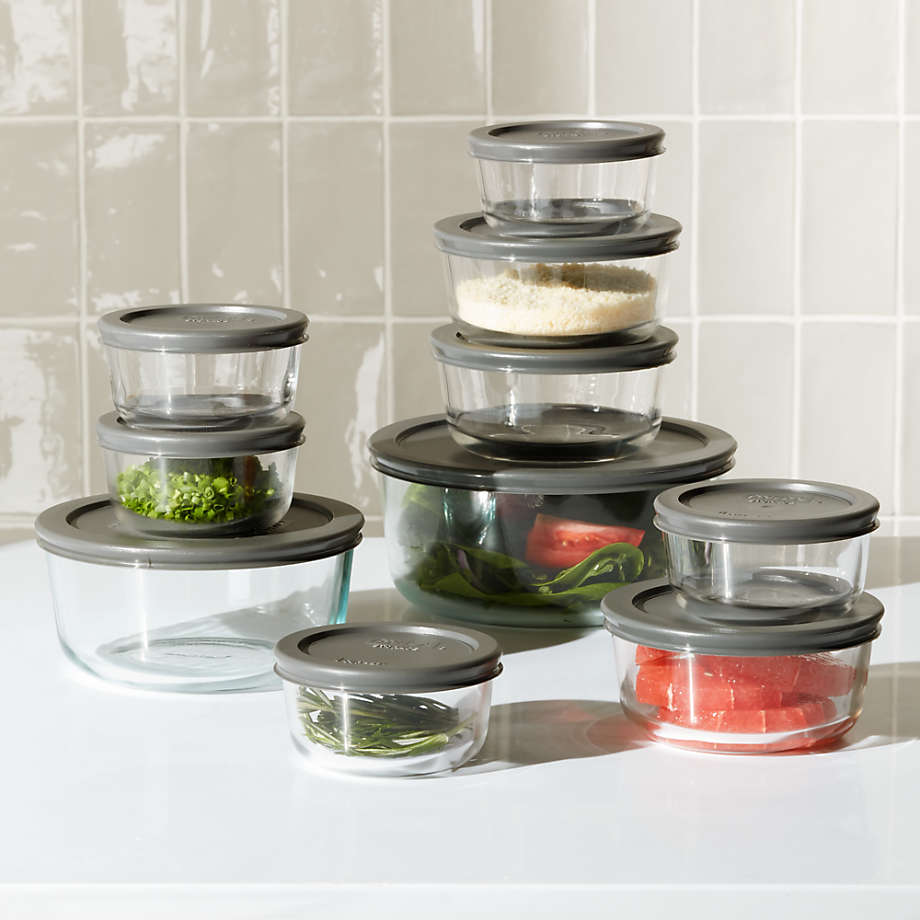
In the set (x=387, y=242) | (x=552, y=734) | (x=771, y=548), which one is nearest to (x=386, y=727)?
(x=552, y=734)

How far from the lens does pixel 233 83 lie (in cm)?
172

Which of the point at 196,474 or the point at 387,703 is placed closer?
the point at 387,703

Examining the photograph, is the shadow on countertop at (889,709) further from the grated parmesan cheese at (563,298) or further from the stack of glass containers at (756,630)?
the grated parmesan cheese at (563,298)

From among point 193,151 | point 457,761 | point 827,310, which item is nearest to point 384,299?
point 193,151

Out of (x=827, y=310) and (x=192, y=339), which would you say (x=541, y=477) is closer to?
(x=192, y=339)

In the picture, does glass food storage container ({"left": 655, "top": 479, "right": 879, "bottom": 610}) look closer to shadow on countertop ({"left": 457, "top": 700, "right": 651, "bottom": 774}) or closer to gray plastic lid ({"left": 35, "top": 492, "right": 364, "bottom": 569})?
shadow on countertop ({"left": 457, "top": 700, "right": 651, "bottom": 774})

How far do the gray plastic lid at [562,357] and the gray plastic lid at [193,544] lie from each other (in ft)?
0.46

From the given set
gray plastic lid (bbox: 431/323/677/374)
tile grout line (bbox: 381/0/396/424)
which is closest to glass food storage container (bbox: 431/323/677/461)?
gray plastic lid (bbox: 431/323/677/374)

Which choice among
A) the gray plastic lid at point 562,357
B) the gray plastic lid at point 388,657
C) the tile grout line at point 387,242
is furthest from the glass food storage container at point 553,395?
the tile grout line at point 387,242

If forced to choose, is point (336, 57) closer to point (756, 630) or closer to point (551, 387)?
point (551, 387)

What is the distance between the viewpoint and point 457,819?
80 cm

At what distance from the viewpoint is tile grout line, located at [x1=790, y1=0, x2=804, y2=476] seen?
170 cm

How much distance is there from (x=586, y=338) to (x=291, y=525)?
0.80 feet

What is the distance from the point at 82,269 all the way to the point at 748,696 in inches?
44.4
